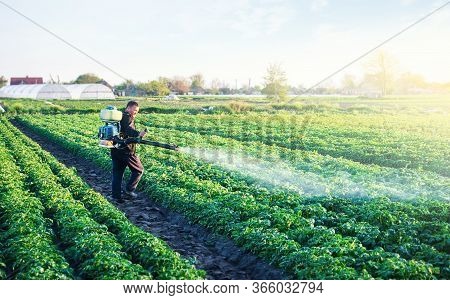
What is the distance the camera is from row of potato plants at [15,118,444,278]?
22.4ft

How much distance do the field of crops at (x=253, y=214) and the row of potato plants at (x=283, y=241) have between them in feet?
0.07

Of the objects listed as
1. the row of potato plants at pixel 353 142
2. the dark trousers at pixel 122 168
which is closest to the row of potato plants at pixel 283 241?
the dark trousers at pixel 122 168

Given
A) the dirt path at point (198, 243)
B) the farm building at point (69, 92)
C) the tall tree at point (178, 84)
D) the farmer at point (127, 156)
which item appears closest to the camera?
the dirt path at point (198, 243)

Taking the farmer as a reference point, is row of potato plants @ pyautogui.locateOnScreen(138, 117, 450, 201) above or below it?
below

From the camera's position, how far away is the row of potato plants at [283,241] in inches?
268

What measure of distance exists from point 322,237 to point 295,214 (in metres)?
1.51

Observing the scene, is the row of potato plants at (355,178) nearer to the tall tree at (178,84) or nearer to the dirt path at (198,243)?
the dirt path at (198,243)

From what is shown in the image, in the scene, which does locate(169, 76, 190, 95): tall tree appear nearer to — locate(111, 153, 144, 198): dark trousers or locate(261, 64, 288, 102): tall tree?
locate(261, 64, 288, 102): tall tree

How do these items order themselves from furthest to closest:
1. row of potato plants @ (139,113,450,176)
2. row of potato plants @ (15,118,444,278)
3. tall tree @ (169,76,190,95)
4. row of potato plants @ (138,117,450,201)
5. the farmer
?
1. tall tree @ (169,76,190,95)
2. row of potato plants @ (139,113,450,176)
3. row of potato plants @ (138,117,450,201)
4. the farmer
5. row of potato plants @ (15,118,444,278)

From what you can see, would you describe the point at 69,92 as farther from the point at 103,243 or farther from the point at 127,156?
the point at 103,243

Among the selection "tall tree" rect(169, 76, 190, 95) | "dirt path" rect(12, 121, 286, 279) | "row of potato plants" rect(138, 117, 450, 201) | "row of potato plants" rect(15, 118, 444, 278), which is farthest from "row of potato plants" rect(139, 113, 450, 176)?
"tall tree" rect(169, 76, 190, 95)

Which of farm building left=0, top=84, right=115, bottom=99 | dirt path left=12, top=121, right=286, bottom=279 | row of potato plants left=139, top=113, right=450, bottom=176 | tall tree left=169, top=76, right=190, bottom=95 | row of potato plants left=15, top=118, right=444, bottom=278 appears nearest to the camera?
row of potato plants left=15, top=118, right=444, bottom=278

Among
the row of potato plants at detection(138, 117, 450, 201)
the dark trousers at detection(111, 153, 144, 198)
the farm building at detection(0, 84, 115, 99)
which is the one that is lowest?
the row of potato plants at detection(138, 117, 450, 201)

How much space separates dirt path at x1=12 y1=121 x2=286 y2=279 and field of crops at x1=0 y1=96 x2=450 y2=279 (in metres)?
0.19
